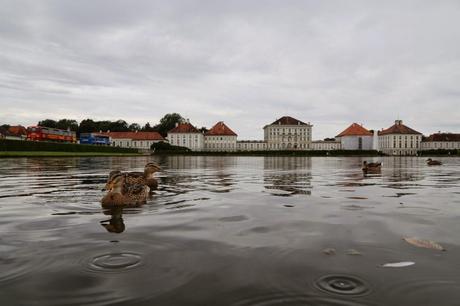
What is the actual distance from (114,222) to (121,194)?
2202 millimetres

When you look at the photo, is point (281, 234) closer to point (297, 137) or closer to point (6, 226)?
point (6, 226)

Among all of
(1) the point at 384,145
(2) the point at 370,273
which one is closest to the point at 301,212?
(2) the point at 370,273

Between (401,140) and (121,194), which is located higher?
(401,140)

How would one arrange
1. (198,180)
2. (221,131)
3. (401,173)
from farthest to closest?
(221,131) → (401,173) → (198,180)

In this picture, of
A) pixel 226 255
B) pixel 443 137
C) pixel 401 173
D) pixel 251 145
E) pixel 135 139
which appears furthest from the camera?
pixel 443 137

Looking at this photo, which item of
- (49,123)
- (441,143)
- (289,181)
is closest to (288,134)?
(441,143)

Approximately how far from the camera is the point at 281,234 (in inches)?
240

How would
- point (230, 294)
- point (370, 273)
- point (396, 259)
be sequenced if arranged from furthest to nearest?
point (396, 259) < point (370, 273) < point (230, 294)

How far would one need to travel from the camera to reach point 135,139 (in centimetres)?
18112

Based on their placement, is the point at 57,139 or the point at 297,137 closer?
the point at 57,139

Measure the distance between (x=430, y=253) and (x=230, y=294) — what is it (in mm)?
2931

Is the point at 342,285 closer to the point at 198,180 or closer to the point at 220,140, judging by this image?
the point at 198,180

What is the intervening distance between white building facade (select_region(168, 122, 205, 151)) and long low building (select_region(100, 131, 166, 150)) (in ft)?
23.8

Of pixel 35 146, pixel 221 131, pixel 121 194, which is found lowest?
pixel 121 194
